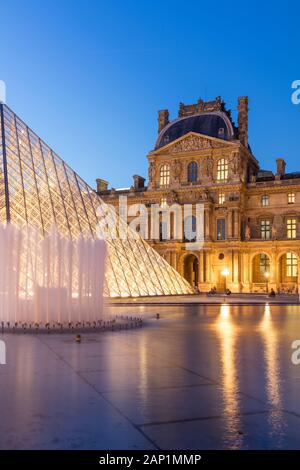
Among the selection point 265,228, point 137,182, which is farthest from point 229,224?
point 137,182

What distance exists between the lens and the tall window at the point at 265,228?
145ft

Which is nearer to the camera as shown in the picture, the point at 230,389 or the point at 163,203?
the point at 230,389

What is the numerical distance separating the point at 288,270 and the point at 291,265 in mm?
513

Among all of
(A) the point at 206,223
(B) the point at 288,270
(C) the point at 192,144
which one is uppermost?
(C) the point at 192,144

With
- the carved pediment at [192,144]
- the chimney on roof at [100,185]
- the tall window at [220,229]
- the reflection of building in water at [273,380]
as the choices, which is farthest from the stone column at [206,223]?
the reflection of building in water at [273,380]

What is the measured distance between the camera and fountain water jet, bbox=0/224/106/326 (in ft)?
44.5

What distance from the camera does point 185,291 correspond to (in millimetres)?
32156

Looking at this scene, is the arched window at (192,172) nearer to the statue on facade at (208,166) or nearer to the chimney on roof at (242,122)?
the statue on facade at (208,166)

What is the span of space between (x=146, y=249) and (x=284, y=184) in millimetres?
18777

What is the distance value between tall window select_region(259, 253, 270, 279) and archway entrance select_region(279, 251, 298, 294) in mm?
1508

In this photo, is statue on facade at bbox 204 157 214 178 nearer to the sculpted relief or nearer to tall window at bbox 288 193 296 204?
the sculpted relief

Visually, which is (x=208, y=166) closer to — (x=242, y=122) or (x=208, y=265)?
(x=242, y=122)

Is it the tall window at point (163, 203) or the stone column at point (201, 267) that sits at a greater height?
the tall window at point (163, 203)

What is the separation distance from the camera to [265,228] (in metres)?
44.5
